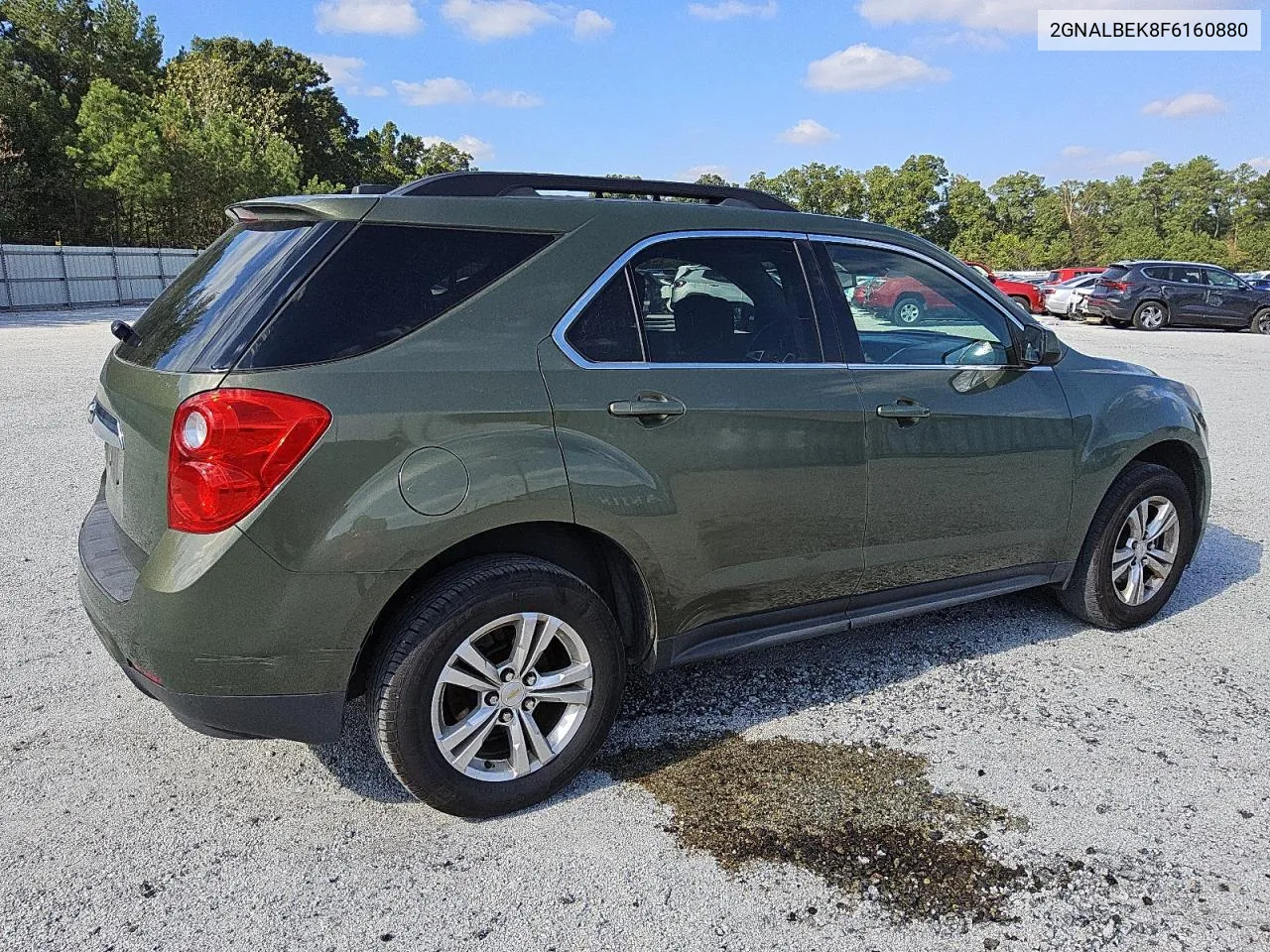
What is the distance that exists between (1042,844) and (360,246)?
255 centimetres

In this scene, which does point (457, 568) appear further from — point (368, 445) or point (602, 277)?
point (602, 277)

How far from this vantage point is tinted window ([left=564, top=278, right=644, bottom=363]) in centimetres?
292

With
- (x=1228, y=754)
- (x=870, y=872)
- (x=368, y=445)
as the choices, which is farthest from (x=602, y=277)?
(x=1228, y=754)

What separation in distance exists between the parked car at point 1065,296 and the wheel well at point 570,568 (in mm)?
A: 25794

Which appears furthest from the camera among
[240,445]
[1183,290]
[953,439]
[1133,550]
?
[1183,290]

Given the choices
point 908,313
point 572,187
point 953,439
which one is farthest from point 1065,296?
point 572,187

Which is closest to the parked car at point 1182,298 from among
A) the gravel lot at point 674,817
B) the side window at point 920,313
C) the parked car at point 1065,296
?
the parked car at point 1065,296

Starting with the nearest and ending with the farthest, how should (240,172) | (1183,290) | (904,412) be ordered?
(904,412) < (1183,290) < (240,172)

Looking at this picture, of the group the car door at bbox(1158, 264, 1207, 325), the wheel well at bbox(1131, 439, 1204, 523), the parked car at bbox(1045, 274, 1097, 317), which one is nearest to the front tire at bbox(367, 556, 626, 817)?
the wheel well at bbox(1131, 439, 1204, 523)

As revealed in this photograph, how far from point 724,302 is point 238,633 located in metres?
1.80

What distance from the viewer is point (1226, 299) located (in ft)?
78.2

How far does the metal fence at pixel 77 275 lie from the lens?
2772cm

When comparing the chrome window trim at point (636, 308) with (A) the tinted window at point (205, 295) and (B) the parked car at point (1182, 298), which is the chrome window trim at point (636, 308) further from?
(B) the parked car at point (1182, 298)

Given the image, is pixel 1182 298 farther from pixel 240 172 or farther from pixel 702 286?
pixel 240 172
